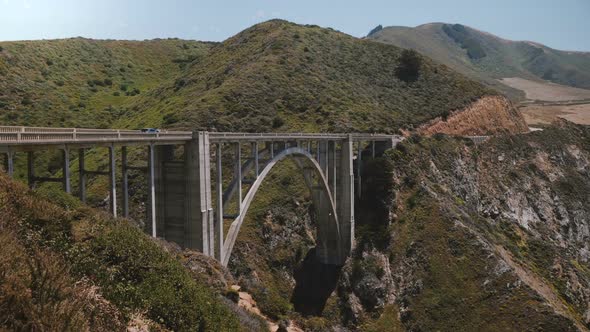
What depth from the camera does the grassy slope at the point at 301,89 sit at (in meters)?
60.8

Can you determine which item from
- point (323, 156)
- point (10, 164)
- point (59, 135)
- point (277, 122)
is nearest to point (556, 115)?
point (277, 122)

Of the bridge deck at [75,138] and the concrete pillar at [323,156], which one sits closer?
the bridge deck at [75,138]

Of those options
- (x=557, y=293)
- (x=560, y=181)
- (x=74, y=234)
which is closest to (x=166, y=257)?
(x=74, y=234)

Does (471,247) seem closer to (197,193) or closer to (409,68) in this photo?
(197,193)

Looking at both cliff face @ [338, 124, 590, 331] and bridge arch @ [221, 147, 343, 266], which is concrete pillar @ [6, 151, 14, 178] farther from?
cliff face @ [338, 124, 590, 331]

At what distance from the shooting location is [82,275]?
33.2 ft

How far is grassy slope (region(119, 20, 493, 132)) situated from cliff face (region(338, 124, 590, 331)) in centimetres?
1297

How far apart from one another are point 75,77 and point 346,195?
62019 millimetres

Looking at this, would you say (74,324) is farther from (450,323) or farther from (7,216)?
(450,323)

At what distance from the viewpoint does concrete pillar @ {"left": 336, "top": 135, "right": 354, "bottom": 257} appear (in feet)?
144

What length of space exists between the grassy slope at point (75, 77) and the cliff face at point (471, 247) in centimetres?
4611

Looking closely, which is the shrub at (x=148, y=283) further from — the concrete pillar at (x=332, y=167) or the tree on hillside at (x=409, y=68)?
the tree on hillside at (x=409, y=68)

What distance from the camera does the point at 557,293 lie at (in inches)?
1631

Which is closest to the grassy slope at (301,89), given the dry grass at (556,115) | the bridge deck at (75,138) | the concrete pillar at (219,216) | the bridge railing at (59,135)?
the dry grass at (556,115)
